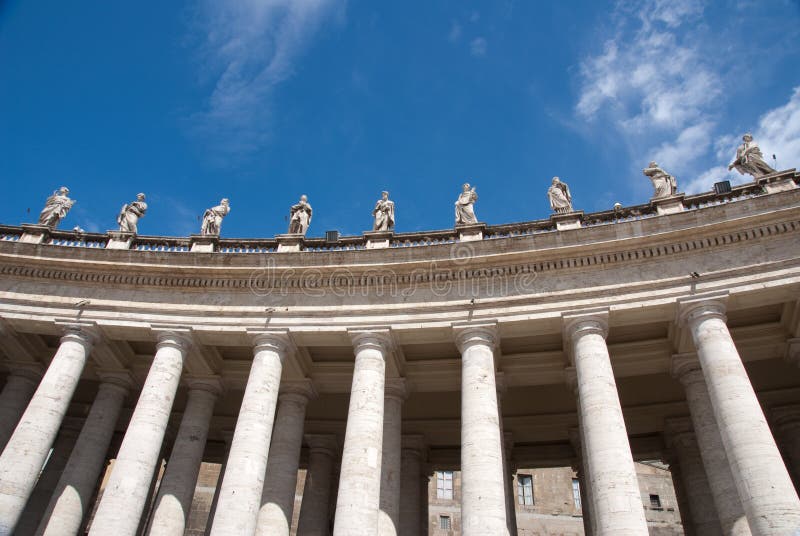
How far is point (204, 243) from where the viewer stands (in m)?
27.8

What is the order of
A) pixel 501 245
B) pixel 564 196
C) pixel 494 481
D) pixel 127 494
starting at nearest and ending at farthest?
1. pixel 494 481
2. pixel 127 494
3. pixel 501 245
4. pixel 564 196

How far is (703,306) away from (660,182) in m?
6.44

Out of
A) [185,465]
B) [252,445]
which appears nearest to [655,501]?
[185,465]

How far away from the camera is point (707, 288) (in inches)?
842

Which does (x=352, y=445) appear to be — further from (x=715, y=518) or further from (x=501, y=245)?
(x=715, y=518)

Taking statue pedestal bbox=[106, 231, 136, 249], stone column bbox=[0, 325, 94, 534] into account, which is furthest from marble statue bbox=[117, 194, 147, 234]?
stone column bbox=[0, 325, 94, 534]


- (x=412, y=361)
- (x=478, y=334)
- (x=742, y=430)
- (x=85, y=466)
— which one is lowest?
(x=742, y=430)

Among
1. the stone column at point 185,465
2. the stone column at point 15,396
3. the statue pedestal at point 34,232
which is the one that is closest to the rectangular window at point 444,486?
the stone column at point 185,465

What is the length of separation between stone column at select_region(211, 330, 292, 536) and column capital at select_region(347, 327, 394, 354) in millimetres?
2875

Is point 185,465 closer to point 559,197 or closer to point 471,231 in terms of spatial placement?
point 471,231

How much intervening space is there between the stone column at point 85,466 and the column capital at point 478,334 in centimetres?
1533

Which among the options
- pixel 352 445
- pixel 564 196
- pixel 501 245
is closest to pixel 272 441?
Result: pixel 352 445

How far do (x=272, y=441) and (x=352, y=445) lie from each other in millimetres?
5541

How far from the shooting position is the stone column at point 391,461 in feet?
73.3
